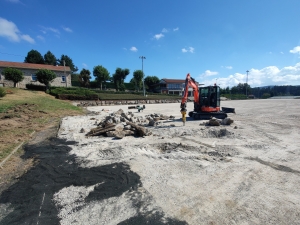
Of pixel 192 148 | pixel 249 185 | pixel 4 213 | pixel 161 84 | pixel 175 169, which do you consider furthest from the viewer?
pixel 161 84

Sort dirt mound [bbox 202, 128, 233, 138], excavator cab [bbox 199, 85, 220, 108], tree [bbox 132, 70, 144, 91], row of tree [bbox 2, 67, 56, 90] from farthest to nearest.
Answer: tree [bbox 132, 70, 144, 91], row of tree [bbox 2, 67, 56, 90], excavator cab [bbox 199, 85, 220, 108], dirt mound [bbox 202, 128, 233, 138]

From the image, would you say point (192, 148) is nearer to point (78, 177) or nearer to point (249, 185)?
point (249, 185)

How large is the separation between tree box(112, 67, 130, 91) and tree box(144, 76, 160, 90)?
41.9 feet

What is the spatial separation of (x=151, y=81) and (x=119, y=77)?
1515 centimetres

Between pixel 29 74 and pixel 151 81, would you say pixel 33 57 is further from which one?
pixel 151 81

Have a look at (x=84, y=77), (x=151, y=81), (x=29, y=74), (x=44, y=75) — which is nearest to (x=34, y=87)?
(x=44, y=75)

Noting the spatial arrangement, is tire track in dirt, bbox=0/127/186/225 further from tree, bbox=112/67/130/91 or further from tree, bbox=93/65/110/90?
tree, bbox=112/67/130/91

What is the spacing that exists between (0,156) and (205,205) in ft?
19.7

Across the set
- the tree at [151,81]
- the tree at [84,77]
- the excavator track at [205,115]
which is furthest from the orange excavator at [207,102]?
the tree at [151,81]

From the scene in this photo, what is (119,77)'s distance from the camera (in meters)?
55.6

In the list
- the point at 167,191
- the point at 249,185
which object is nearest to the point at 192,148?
the point at 249,185

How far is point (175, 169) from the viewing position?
4414 mm

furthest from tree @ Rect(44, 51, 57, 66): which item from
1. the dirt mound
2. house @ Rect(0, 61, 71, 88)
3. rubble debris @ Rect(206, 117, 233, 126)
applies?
the dirt mound

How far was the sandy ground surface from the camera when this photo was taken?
277cm
